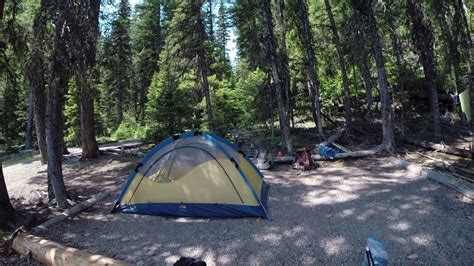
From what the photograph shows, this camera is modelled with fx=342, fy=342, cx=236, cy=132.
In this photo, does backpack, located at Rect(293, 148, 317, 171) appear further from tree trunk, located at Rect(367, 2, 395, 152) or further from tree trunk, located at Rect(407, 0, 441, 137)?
tree trunk, located at Rect(407, 0, 441, 137)

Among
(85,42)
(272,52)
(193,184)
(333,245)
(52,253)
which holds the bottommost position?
(333,245)

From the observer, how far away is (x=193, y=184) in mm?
6852

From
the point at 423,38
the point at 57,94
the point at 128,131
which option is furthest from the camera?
the point at 128,131

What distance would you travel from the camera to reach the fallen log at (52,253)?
438 cm

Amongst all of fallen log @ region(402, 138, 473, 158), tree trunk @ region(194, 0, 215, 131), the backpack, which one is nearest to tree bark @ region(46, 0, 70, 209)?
the backpack

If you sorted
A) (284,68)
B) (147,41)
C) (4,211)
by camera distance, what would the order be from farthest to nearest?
(147,41)
(284,68)
(4,211)

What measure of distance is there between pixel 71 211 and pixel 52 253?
99.8 inches

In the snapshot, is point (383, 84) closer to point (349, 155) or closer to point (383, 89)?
point (383, 89)

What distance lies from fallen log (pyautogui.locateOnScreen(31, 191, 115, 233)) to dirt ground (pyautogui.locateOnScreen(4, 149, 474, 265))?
146 mm

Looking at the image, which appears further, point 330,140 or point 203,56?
point 203,56

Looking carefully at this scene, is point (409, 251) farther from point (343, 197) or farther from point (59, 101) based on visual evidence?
point (59, 101)

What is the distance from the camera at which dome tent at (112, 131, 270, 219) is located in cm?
662

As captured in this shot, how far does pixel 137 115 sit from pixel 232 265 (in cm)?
3479

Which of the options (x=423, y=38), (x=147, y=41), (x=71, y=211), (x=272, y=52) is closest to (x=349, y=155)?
(x=272, y=52)
